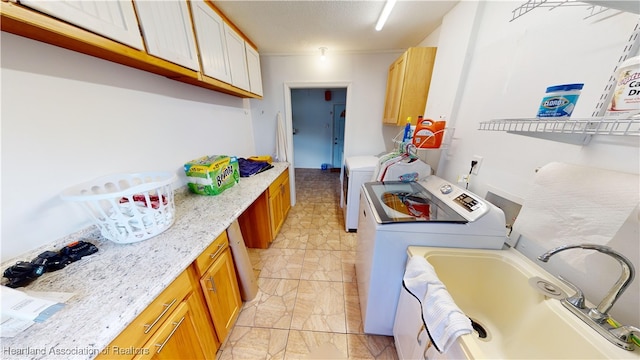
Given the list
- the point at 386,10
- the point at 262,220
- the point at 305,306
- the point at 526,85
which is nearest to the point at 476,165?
the point at 526,85

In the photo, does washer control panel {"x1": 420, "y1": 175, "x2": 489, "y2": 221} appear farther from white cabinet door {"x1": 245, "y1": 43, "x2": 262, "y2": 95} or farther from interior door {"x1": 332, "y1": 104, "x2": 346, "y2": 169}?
interior door {"x1": 332, "y1": 104, "x2": 346, "y2": 169}

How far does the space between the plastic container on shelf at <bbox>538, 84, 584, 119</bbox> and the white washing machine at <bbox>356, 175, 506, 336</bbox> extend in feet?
1.61

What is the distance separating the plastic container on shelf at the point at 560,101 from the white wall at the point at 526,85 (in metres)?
0.23

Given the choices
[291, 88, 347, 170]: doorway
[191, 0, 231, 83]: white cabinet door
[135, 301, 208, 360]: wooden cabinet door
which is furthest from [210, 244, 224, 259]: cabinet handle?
[291, 88, 347, 170]: doorway

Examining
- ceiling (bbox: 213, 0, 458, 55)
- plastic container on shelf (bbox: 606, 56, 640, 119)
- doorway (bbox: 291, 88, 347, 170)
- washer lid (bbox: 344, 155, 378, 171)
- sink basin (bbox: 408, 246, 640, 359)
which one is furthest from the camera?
doorway (bbox: 291, 88, 347, 170)

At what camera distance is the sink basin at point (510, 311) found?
0.62 meters

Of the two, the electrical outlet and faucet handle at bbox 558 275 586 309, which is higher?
the electrical outlet

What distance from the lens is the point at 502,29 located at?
3.77 feet

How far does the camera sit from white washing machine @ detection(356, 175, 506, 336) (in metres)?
0.97

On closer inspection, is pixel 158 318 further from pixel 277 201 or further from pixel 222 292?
pixel 277 201

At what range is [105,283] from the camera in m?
0.70

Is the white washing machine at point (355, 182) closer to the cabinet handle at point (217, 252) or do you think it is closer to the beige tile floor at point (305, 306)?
the beige tile floor at point (305, 306)

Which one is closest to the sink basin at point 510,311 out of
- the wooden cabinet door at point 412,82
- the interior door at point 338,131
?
the wooden cabinet door at point 412,82

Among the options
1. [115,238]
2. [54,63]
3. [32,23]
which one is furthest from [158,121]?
[115,238]
